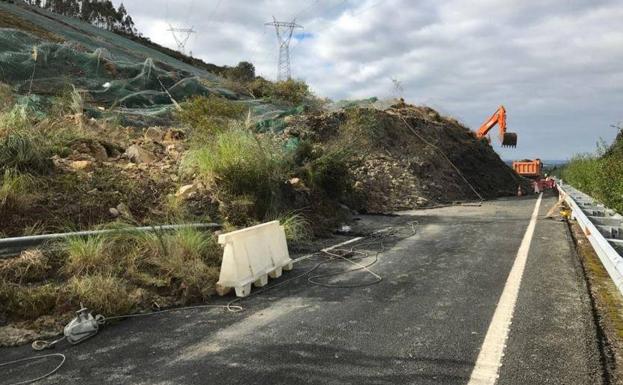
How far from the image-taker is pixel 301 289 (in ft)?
22.4

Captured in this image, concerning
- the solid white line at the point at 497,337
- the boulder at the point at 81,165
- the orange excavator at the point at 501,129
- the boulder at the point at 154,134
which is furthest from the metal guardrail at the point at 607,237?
the orange excavator at the point at 501,129

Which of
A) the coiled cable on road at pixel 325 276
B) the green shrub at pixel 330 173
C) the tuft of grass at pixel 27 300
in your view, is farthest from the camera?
the green shrub at pixel 330 173

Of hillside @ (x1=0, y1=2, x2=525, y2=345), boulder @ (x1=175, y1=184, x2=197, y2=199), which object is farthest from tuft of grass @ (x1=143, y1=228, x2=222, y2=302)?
boulder @ (x1=175, y1=184, x2=197, y2=199)

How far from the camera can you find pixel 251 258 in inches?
273

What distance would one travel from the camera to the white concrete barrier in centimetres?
659

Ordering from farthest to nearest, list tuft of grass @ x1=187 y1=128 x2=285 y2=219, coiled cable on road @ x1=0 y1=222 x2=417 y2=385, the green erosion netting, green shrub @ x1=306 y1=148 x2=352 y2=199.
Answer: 1. the green erosion netting
2. green shrub @ x1=306 y1=148 x2=352 y2=199
3. tuft of grass @ x1=187 y1=128 x2=285 y2=219
4. coiled cable on road @ x1=0 y1=222 x2=417 y2=385

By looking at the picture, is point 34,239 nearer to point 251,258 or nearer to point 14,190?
point 14,190

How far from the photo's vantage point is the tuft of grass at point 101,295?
226 inches

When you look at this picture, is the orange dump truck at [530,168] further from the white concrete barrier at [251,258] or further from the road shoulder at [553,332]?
the white concrete barrier at [251,258]

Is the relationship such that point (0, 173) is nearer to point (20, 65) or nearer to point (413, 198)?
point (20, 65)

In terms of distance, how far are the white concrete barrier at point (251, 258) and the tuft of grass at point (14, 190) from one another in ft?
10.1

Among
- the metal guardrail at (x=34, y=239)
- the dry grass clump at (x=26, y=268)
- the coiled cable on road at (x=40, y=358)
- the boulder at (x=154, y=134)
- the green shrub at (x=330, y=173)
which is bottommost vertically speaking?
the coiled cable on road at (x=40, y=358)

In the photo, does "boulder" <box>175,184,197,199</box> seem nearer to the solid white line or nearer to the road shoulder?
the solid white line

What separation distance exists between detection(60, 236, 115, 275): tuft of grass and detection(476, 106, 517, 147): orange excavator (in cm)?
2979
